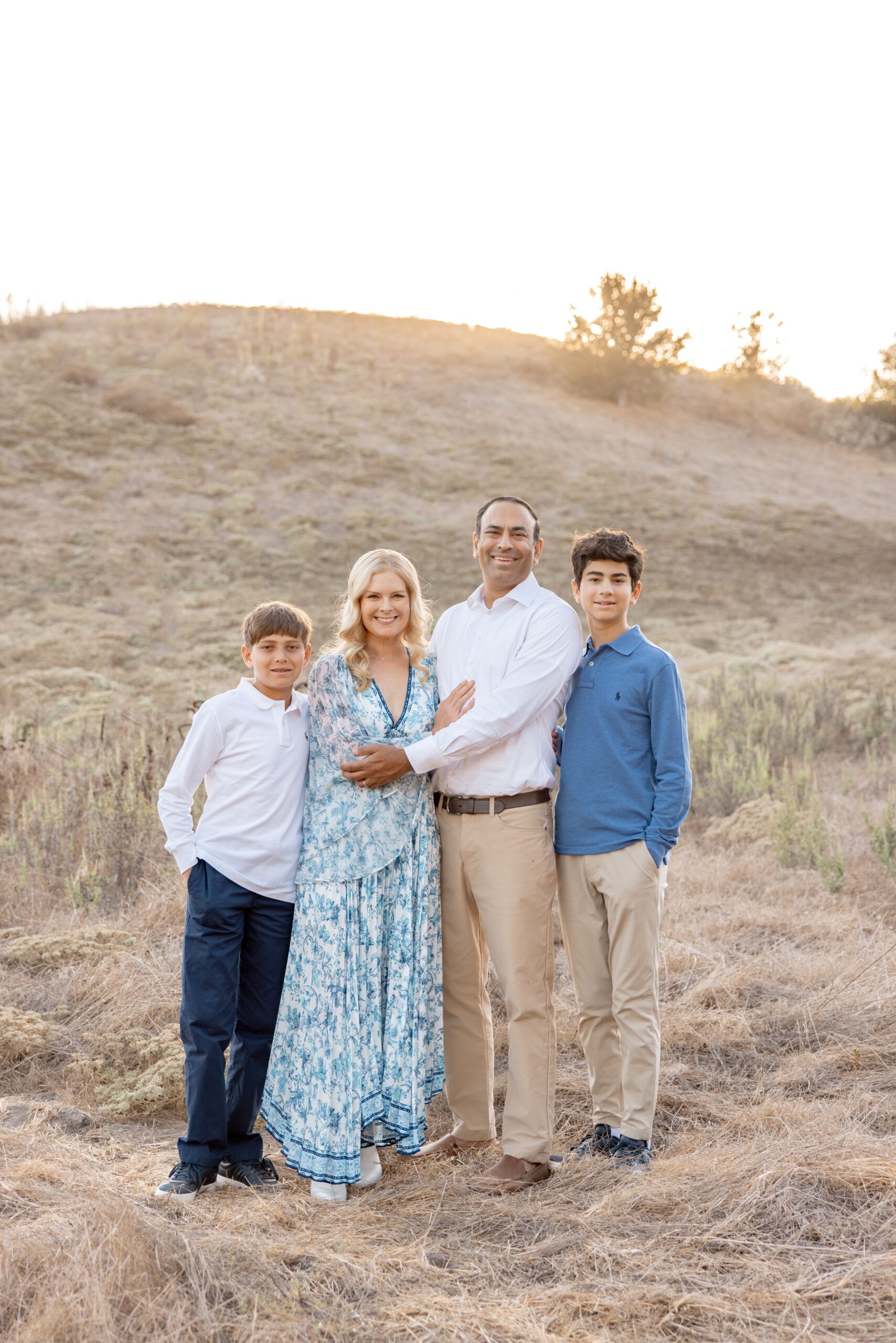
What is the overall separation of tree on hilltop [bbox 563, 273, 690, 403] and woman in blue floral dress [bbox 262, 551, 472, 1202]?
3568 centimetres

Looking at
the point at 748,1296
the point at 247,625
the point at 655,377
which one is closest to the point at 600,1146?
the point at 748,1296

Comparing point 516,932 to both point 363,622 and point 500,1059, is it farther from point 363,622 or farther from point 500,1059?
point 500,1059

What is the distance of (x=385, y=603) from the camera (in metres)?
3.43

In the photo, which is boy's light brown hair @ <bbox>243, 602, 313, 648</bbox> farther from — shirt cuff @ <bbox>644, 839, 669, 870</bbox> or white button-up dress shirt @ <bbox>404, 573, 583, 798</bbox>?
shirt cuff @ <bbox>644, 839, 669, 870</bbox>

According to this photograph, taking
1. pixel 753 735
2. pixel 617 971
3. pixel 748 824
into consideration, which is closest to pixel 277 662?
pixel 617 971

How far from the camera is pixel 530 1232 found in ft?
9.64

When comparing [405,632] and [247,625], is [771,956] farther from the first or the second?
[247,625]

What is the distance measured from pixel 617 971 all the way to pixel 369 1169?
3.35 feet

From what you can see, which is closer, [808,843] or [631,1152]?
[631,1152]

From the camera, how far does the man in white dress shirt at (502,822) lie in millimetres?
3365

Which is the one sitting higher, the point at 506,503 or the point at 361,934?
the point at 506,503

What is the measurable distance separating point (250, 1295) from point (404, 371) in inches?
1416

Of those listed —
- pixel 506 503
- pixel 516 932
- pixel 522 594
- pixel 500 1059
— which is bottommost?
pixel 500 1059

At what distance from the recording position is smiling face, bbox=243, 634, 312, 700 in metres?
3.44
